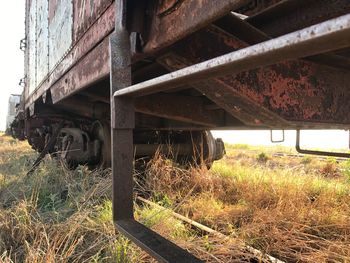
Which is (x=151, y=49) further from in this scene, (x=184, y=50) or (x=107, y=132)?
(x=107, y=132)

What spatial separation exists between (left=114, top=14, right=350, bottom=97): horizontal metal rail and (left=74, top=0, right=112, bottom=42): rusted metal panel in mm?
1483

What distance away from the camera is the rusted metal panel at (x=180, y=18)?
1359 mm

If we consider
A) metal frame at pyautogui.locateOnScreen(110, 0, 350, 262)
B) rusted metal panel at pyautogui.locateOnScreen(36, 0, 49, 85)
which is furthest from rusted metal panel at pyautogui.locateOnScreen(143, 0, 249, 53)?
rusted metal panel at pyautogui.locateOnScreen(36, 0, 49, 85)

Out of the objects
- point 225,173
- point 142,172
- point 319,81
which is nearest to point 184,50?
point 319,81

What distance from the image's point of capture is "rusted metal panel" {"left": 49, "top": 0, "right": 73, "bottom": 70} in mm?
3578

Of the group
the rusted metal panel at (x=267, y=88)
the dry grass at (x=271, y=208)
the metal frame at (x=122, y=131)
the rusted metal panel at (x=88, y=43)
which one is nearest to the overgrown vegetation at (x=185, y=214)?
the dry grass at (x=271, y=208)

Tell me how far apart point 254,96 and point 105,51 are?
1.12 m

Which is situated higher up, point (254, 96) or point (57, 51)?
point (57, 51)

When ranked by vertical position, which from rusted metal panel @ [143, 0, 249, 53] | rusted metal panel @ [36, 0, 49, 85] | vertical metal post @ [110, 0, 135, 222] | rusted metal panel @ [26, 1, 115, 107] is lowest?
vertical metal post @ [110, 0, 135, 222]

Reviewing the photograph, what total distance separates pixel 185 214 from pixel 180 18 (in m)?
2.72

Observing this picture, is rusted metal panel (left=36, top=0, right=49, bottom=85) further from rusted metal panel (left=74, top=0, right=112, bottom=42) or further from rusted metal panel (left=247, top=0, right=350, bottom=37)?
rusted metal panel (left=247, top=0, right=350, bottom=37)

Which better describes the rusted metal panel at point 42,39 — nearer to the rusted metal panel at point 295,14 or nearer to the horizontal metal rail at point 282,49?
the rusted metal panel at point 295,14

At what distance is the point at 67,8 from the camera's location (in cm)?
368

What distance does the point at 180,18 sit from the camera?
1.62 metres
